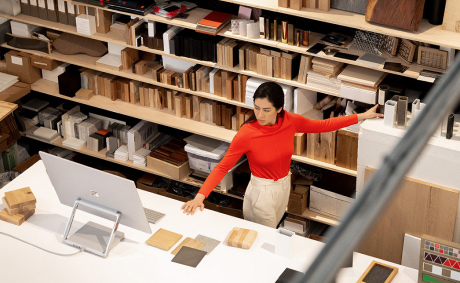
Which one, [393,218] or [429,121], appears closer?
[429,121]

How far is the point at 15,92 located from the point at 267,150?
8.86 ft

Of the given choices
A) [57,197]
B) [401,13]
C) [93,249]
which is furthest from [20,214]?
[401,13]

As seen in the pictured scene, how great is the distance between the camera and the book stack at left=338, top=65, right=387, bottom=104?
13.2 feet

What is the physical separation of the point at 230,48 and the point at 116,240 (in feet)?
5.57

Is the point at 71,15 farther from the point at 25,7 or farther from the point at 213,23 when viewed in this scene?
the point at 213,23

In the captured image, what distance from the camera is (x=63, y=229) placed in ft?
11.8

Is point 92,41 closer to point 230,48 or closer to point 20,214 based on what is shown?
point 230,48

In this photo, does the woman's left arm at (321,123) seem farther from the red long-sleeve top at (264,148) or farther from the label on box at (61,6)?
the label on box at (61,6)

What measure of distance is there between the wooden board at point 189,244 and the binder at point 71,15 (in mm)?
2473

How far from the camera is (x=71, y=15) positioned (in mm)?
5152

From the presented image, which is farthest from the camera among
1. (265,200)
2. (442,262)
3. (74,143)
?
(74,143)

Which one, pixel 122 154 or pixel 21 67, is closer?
pixel 122 154

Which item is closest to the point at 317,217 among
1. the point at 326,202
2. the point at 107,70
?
the point at 326,202

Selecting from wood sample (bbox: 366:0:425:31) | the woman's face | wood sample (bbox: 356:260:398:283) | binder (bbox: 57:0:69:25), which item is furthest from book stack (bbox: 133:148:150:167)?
wood sample (bbox: 356:260:398:283)
